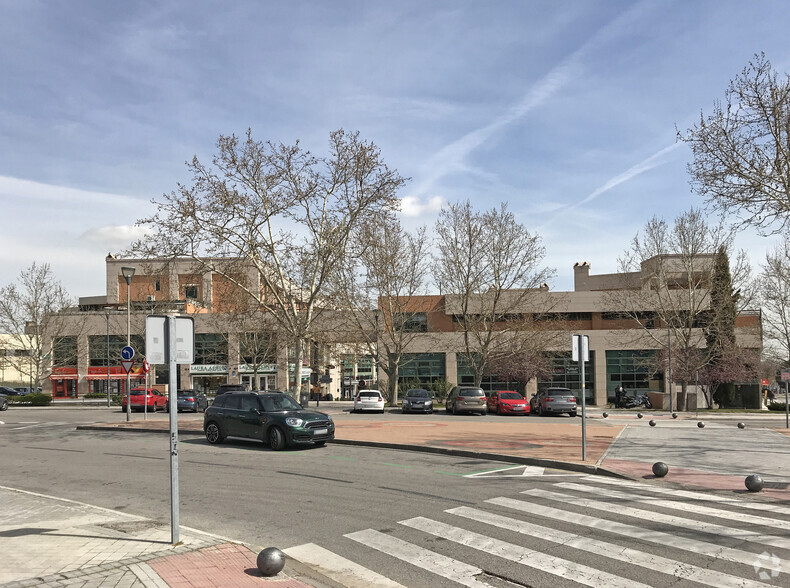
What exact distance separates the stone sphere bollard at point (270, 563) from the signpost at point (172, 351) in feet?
4.78

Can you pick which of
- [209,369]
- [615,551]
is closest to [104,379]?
[209,369]

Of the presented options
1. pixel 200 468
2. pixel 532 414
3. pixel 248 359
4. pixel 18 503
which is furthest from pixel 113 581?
pixel 248 359

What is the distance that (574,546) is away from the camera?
713 centimetres

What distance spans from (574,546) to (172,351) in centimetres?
512

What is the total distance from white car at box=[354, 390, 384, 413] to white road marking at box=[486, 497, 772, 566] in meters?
25.8

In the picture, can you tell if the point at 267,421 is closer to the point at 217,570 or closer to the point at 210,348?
the point at 217,570

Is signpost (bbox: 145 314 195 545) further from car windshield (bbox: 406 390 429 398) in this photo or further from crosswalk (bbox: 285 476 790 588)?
car windshield (bbox: 406 390 429 398)

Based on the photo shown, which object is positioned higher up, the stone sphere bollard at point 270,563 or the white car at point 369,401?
the stone sphere bollard at point 270,563

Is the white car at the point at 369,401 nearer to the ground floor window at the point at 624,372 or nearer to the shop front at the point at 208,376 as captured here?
the ground floor window at the point at 624,372

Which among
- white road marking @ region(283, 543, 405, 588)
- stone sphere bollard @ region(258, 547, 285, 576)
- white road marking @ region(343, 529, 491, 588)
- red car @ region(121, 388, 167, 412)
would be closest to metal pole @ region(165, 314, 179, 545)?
white road marking @ region(283, 543, 405, 588)

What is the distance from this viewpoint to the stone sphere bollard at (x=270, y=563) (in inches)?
238

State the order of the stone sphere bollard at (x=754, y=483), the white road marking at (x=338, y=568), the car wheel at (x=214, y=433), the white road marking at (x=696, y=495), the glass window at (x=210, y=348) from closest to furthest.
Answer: the white road marking at (x=338, y=568), the white road marking at (x=696, y=495), the stone sphere bollard at (x=754, y=483), the car wheel at (x=214, y=433), the glass window at (x=210, y=348)

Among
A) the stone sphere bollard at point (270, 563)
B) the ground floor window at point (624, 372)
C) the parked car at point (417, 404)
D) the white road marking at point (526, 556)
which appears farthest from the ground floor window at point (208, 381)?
the stone sphere bollard at point (270, 563)

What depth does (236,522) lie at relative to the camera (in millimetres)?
8656
